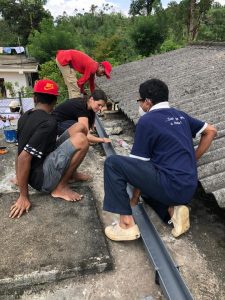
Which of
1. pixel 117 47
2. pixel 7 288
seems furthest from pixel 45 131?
pixel 117 47

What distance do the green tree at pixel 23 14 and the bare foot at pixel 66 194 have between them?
3095 centimetres

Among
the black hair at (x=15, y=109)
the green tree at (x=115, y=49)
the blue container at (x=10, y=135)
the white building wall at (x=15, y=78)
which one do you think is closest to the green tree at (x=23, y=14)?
the white building wall at (x=15, y=78)

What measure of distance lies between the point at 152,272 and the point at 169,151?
3.34 feet

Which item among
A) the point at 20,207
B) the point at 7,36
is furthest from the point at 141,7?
the point at 20,207

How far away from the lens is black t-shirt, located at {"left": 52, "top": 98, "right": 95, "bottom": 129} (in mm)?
4461

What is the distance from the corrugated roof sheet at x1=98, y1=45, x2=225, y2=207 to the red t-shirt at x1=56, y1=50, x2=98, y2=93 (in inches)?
23.5

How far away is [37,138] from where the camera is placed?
129 inches

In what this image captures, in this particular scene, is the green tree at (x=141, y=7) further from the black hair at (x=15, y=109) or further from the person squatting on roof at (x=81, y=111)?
the person squatting on roof at (x=81, y=111)

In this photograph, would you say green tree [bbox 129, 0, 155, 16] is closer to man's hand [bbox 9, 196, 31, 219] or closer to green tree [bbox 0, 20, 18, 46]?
green tree [bbox 0, 20, 18, 46]

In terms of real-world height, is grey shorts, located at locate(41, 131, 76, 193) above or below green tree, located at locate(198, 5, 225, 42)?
below

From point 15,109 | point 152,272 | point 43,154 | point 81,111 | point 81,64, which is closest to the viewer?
point 152,272

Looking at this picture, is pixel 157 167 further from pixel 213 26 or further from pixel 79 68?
pixel 213 26

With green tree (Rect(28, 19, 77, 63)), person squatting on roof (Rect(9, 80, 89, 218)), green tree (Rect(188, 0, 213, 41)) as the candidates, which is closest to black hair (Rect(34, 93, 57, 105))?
person squatting on roof (Rect(9, 80, 89, 218))

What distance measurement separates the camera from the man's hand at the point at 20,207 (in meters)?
3.25
